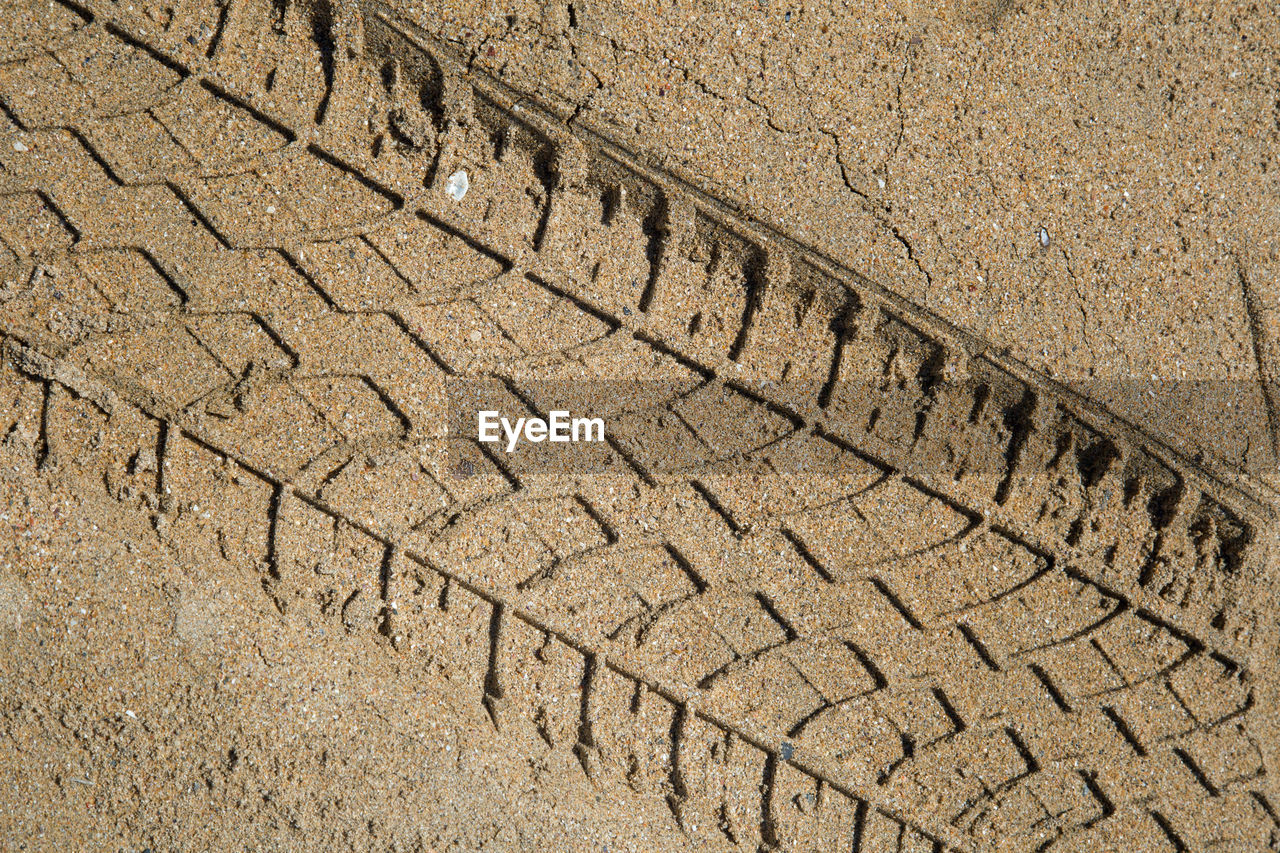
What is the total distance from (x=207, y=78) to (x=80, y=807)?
63.9 inches

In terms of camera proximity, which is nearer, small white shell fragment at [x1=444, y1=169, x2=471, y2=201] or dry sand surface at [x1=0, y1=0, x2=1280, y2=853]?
dry sand surface at [x1=0, y1=0, x2=1280, y2=853]

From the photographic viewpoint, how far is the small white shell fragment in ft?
7.47

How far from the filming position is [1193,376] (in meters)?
2.52

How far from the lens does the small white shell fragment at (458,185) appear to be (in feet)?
7.47

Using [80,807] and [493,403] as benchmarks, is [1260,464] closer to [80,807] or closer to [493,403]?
[493,403]

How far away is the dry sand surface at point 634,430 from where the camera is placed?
2080 mm

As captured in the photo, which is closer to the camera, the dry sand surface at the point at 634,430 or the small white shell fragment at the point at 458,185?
the dry sand surface at the point at 634,430

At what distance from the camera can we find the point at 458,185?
7.48ft

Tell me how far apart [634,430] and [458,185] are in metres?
0.72

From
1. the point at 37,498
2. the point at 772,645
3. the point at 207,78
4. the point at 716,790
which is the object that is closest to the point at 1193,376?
the point at 772,645

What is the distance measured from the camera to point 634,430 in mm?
2312

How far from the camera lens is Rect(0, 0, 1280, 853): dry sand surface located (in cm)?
208

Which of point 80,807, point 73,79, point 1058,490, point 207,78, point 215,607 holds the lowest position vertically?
point 80,807

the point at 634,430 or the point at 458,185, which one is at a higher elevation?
the point at 458,185
